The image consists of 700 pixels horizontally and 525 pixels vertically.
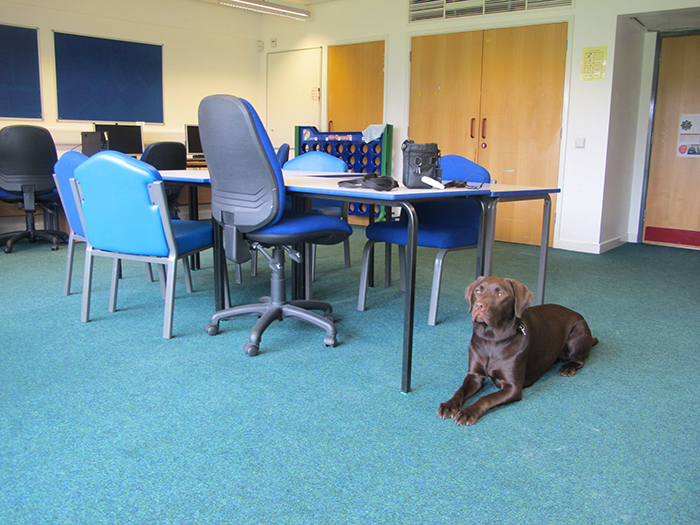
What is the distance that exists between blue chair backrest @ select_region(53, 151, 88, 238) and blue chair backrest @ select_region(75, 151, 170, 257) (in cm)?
32

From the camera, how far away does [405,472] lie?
149cm

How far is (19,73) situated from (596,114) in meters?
5.47

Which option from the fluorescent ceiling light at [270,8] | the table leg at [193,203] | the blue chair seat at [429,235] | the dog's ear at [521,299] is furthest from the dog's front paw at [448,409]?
the fluorescent ceiling light at [270,8]

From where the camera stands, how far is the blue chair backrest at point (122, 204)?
94.6 inches

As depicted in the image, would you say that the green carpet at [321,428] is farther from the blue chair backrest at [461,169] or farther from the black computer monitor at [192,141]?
the black computer monitor at [192,141]

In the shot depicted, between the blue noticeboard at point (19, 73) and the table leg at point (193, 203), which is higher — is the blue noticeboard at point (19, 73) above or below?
above

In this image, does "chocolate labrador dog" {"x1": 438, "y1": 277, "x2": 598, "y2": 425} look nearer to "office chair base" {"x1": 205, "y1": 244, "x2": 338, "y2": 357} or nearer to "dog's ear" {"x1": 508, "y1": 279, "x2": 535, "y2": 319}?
"dog's ear" {"x1": 508, "y1": 279, "x2": 535, "y2": 319}

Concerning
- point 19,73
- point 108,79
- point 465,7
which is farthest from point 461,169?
point 19,73

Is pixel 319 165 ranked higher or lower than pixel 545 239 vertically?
higher

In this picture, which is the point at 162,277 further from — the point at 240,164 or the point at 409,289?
the point at 409,289

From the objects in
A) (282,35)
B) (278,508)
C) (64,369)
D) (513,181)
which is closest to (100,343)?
(64,369)

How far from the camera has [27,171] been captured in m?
4.55

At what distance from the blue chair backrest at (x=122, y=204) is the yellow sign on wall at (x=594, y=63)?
4.03 metres

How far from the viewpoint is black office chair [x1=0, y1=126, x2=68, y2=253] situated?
4469 millimetres
